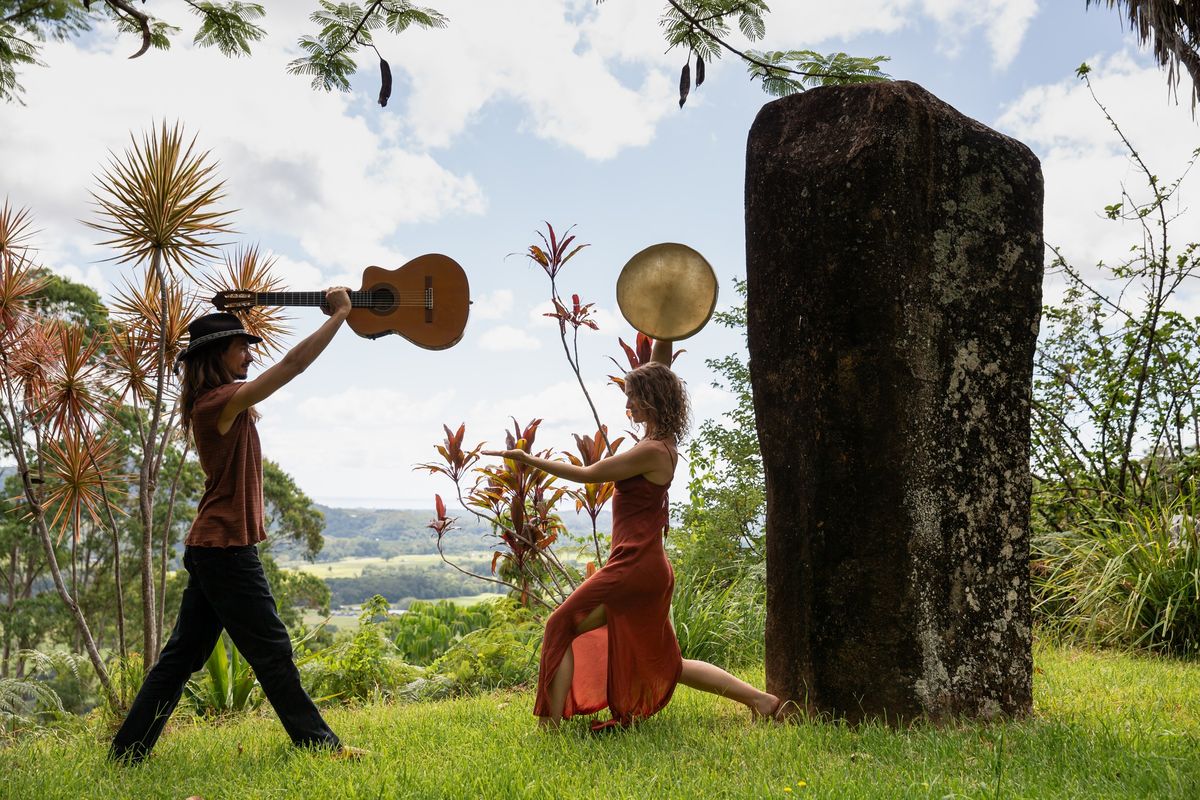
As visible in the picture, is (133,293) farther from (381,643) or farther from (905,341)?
(905,341)

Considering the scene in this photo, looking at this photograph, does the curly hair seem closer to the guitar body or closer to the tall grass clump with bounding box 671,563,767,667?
the guitar body

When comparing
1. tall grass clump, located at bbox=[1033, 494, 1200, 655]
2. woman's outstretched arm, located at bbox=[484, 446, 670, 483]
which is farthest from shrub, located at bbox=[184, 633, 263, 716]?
tall grass clump, located at bbox=[1033, 494, 1200, 655]

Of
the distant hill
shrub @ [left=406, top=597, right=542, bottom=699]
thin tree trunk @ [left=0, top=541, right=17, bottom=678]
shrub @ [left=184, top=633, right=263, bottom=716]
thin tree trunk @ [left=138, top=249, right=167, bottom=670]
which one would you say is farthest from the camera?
the distant hill

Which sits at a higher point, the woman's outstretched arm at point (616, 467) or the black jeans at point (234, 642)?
the woman's outstretched arm at point (616, 467)

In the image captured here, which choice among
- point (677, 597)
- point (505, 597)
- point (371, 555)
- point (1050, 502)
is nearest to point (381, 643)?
point (505, 597)

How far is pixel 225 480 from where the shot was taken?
3779mm

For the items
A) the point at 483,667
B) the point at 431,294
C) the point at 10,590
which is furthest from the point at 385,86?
the point at 10,590

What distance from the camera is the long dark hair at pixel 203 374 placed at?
3854mm

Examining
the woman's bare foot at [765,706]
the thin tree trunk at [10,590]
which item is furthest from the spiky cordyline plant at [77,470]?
the thin tree trunk at [10,590]

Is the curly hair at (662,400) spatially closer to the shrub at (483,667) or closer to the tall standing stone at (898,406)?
the tall standing stone at (898,406)

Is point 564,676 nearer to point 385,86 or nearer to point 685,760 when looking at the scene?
point 685,760

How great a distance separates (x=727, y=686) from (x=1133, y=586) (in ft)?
14.2

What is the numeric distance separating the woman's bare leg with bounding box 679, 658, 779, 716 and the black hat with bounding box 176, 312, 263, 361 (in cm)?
251

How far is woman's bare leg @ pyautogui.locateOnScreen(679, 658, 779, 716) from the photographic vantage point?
13.2ft
